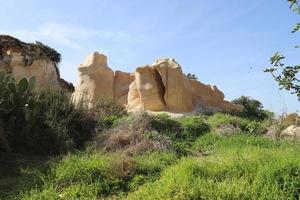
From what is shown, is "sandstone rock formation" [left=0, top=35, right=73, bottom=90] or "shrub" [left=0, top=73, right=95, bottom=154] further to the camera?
"sandstone rock formation" [left=0, top=35, right=73, bottom=90]

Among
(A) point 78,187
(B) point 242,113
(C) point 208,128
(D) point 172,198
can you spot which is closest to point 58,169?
(A) point 78,187

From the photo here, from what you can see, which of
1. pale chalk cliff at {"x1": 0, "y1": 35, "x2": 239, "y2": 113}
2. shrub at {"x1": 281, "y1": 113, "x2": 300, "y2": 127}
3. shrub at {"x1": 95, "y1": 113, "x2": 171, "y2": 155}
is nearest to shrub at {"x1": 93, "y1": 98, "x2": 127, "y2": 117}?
pale chalk cliff at {"x1": 0, "y1": 35, "x2": 239, "y2": 113}

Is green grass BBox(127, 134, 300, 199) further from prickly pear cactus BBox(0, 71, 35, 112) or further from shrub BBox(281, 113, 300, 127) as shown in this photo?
shrub BBox(281, 113, 300, 127)

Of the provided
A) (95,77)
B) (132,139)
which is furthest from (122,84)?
(132,139)

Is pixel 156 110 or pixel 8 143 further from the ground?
pixel 156 110

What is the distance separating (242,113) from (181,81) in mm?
3028

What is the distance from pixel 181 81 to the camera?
18.9 m

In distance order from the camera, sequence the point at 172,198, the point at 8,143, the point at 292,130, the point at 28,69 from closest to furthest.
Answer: the point at 172,198
the point at 8,143
the point at 292,130
the point at 28,69

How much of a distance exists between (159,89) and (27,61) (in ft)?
19.4

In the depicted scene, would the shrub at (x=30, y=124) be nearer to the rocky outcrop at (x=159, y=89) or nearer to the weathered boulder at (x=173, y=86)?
the rocky outcrop at (x=159, y=89)

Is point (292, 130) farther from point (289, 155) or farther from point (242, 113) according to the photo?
point (242, 113)

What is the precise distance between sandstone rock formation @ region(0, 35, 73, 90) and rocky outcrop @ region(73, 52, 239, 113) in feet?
4.73

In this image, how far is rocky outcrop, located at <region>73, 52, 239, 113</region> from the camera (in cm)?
1869

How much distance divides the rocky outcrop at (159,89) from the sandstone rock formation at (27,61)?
1.44 meters
